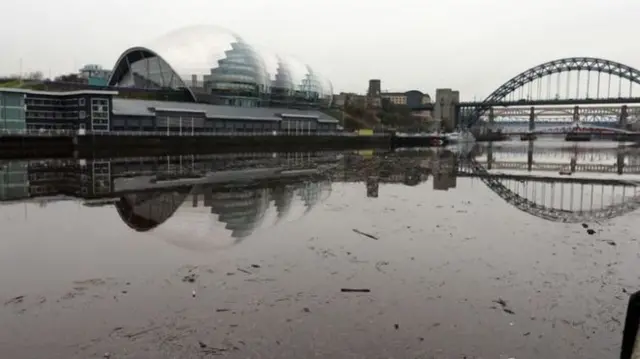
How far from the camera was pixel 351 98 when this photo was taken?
6088 inches

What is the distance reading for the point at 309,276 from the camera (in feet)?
35.6

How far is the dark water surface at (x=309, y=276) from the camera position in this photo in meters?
7.56

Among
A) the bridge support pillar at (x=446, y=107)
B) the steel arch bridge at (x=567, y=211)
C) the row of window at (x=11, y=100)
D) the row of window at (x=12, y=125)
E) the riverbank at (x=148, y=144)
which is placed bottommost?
the steel arch bridge at (x=567, y=211)

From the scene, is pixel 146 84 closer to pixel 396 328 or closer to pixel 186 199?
pixel 186 199

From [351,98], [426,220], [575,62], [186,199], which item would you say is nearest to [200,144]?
[186,199]

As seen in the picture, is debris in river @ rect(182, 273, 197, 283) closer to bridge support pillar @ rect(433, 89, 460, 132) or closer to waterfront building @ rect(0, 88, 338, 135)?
waterfront building @ rect(0, 88, 338, 135)

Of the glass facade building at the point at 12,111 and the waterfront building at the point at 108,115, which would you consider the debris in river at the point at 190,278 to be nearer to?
the waterfront building at the point at 108,115

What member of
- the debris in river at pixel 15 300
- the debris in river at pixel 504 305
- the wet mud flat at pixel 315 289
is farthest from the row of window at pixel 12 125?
the debris in river at pixel 504 305

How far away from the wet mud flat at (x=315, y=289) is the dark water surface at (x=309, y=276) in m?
0.04

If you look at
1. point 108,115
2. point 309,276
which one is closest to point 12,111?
point 108,115

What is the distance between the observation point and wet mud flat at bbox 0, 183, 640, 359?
7.48 meters

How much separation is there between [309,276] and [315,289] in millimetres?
889

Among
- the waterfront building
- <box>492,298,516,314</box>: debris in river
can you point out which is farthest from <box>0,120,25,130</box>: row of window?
<box>492,298,516,314</box>: debris in river

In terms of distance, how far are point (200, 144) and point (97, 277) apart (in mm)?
53814
